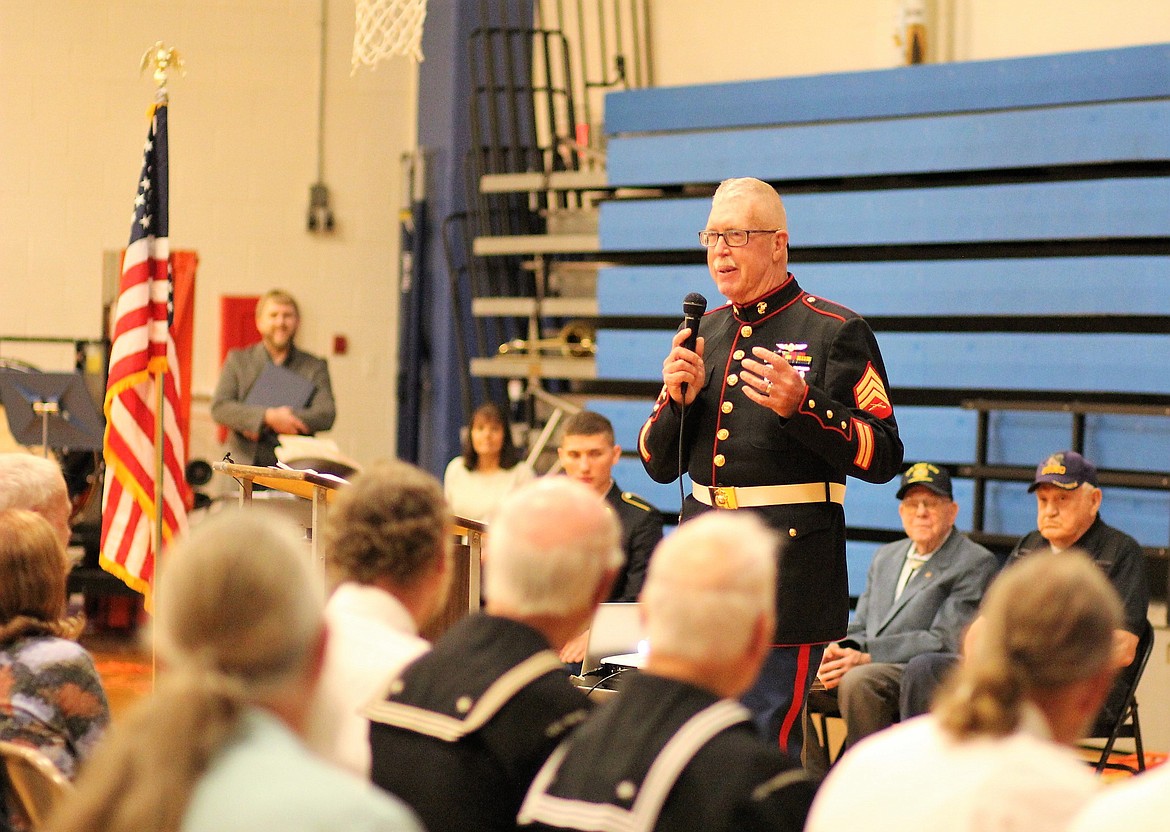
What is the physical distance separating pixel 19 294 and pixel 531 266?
2.91 meters

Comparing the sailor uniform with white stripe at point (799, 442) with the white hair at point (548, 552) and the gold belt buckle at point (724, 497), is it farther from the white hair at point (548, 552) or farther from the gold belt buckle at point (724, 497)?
the white hair at point (548, 552)

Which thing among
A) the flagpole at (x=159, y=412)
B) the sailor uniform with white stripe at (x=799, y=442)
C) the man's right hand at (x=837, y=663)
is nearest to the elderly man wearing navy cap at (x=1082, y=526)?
the man's right hand at (x=837, y=663)

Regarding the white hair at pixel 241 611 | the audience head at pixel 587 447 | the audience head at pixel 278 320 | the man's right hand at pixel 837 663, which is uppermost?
the audience head at pixel 278 320

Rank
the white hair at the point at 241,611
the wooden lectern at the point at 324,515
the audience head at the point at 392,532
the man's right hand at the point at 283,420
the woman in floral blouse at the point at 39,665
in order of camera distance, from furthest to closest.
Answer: the man's right hand at the point at 283,420
the wooden lectern at the point at 324,515
the woman in floral blouse at the point at 39,665
the audience head at the point at 392,532
the white hair at the point at 241,611

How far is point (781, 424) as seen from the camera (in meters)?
2.94

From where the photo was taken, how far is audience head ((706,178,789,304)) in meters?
3.09

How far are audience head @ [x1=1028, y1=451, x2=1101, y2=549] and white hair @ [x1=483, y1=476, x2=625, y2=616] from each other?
2.82 meters

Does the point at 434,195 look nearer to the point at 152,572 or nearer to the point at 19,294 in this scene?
the point at 19,294

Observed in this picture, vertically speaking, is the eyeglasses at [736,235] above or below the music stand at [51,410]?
above

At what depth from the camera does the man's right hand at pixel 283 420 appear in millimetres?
6258

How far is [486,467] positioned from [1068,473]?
2523 mm

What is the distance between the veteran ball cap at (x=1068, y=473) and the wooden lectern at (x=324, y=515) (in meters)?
1.75

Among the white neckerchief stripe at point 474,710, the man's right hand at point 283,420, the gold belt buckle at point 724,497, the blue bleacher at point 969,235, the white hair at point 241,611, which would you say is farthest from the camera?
the man's right hand at point 283,420

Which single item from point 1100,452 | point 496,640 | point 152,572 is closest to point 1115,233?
point 1100,452
